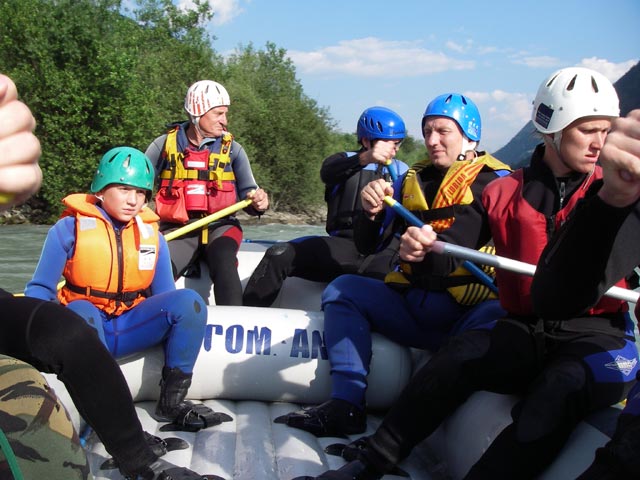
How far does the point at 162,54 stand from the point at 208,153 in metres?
21.7

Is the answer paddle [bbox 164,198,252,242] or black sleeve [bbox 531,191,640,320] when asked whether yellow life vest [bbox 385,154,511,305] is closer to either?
black sleeve [bbox 531,191,640,320]

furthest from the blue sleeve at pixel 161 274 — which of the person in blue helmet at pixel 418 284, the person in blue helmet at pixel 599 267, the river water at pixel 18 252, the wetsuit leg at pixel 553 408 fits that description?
the river water at pixel 18 252

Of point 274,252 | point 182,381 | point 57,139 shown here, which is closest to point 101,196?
point 182,381

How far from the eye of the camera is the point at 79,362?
5.75 ft

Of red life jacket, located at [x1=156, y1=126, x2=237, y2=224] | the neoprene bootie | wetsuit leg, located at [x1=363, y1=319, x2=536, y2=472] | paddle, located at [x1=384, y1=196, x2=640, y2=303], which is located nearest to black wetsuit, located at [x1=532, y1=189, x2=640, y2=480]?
paddle, located at [x1=384, y1=196, x2=640, y2=303]

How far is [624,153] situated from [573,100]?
0.98m

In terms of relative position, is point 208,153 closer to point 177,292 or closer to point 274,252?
point 274,252

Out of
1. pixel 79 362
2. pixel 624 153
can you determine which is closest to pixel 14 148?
pixel 624 153

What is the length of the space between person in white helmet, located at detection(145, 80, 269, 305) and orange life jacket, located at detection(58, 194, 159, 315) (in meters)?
0.99

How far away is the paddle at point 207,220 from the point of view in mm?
3639

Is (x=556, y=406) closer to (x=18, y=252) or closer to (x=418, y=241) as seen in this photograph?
(x=418, y=241)

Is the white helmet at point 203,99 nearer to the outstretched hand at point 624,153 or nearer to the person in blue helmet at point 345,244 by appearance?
the person in blue helmet at point 345,244

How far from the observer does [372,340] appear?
2838 mm

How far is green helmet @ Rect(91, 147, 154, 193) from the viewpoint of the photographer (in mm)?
2684
